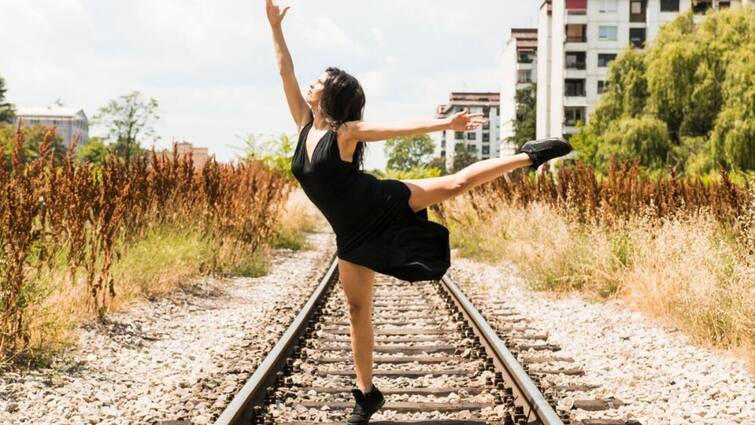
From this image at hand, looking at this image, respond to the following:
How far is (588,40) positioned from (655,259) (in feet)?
235

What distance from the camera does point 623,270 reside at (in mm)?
9117

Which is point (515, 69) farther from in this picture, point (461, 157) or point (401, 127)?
point (401, 127)

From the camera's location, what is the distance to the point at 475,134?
156375 millimetres

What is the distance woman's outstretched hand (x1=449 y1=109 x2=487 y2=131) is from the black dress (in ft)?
1.47

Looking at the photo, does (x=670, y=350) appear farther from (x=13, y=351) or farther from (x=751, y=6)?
(x=751, y=6)

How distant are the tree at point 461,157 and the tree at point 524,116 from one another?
94.9ft

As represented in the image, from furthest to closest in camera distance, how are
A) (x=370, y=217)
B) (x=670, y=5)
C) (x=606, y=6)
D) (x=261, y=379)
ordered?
(x=606, y=6), (x=670, y=5), (x=261, y=379), (x=370, y=217)

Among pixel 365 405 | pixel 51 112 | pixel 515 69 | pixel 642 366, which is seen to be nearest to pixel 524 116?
pixel 515 69

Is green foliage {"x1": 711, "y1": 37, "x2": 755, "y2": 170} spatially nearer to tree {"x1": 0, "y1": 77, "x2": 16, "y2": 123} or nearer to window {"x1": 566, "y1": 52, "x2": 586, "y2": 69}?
window {"x1": 566, "y1": 52, "x2": 586, "y2": 69}

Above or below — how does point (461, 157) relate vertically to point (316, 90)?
above

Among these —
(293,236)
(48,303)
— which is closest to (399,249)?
(48,303)

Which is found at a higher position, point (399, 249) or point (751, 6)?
point (751, 6)

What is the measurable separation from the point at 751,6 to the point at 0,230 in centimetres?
3605

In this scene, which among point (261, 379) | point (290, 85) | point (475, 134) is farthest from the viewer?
point (475, 134)
